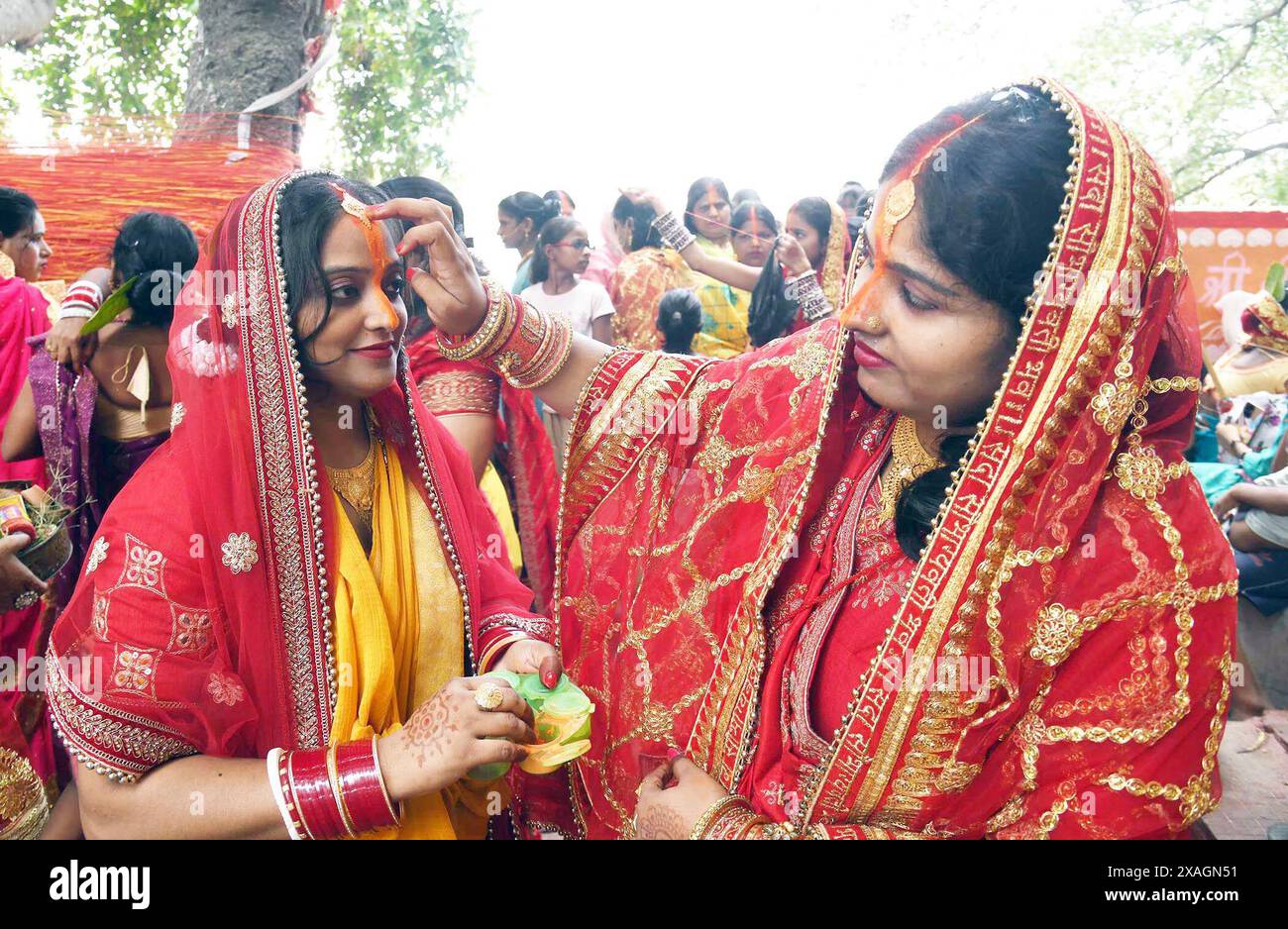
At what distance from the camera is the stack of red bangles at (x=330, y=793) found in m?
1.61

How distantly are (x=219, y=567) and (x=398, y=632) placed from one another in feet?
1.26

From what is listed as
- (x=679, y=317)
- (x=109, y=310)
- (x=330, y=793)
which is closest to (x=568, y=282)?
(x=679, y=317)

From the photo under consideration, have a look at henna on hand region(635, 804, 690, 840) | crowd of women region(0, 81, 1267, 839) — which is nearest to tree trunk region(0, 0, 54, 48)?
crowd of women region(0, 81, 1267, 839)

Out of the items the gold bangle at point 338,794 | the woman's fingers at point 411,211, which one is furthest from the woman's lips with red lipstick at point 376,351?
the gold bangle at point 338,794

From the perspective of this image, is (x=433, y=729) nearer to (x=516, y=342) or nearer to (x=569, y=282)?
(x=516, y=342)

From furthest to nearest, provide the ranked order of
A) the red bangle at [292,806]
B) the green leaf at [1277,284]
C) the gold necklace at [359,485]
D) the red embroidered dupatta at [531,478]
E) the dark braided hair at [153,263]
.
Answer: the green leaf at [1277,284], the red embroidered dupatta at [531,478], the dark braided hair at [153,263], the gold necklace at [359,485], the red bangle at [292,806]

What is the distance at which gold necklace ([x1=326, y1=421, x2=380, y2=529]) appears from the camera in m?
1.95

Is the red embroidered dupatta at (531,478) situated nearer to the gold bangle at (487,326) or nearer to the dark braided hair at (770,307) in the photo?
the dark braided hair at (770,307)

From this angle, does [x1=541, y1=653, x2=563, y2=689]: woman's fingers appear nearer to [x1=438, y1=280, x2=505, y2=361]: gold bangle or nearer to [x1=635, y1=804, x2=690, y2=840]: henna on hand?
[x1=635, y1=804, x2=690, y2=840]: henna on hand

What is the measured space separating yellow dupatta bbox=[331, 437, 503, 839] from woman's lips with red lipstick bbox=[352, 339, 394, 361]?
0.27 metres

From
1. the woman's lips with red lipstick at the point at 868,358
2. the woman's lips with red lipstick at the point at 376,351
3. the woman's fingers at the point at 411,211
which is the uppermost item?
the woman's fingers at the point at 411,211

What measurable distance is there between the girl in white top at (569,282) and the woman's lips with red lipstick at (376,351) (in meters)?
3.32

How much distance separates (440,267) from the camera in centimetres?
196

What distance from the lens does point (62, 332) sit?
2.83 metres
